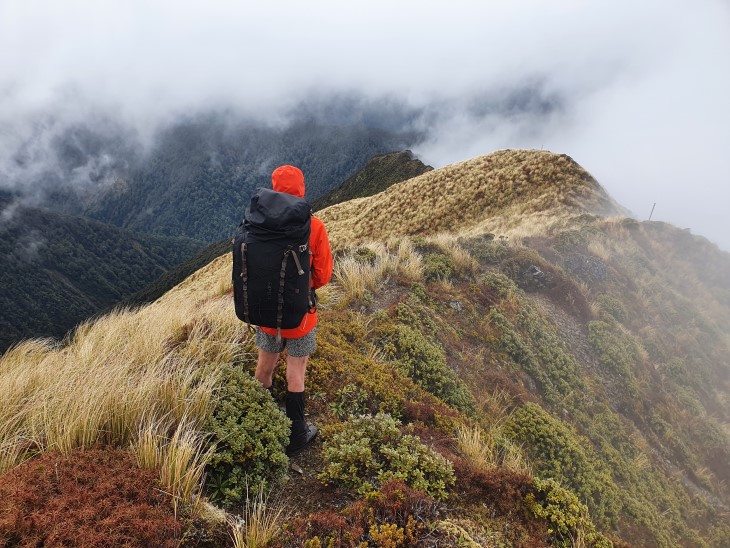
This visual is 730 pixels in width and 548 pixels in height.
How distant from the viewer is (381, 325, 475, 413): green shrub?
6.53 metres

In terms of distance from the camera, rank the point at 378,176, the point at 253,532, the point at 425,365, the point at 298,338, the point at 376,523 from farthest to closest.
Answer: the point at 378,176 < the point at 425,365 < the point at 298,338 < the point at 376,523 < the point at 253,532

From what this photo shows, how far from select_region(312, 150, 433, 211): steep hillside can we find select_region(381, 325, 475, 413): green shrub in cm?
8307

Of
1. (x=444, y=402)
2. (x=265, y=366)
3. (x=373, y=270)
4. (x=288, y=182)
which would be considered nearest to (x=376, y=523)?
(x=265, y=366)

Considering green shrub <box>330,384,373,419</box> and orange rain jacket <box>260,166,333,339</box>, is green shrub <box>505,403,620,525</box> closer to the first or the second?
green shrub <box>330,384,373,419</box>

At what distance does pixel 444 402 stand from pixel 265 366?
2.94 metres

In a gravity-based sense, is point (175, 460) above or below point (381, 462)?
above

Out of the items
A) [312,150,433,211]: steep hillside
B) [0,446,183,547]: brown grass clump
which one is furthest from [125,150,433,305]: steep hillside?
[0,446,183,547]: brown grass clump

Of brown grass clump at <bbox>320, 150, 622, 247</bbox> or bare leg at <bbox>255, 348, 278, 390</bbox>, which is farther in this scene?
brown grass clump at <bbox>320, 150, 622, 247</bbox>

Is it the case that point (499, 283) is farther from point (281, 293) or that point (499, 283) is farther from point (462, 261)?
point (281, 293)

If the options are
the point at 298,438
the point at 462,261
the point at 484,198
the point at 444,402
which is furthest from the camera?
the point at 484,198

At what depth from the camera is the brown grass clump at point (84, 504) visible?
2.34 m

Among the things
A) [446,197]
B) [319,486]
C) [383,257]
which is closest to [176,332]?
[319,486]

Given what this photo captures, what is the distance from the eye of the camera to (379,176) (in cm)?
9981

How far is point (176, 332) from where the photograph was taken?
5.55 m
